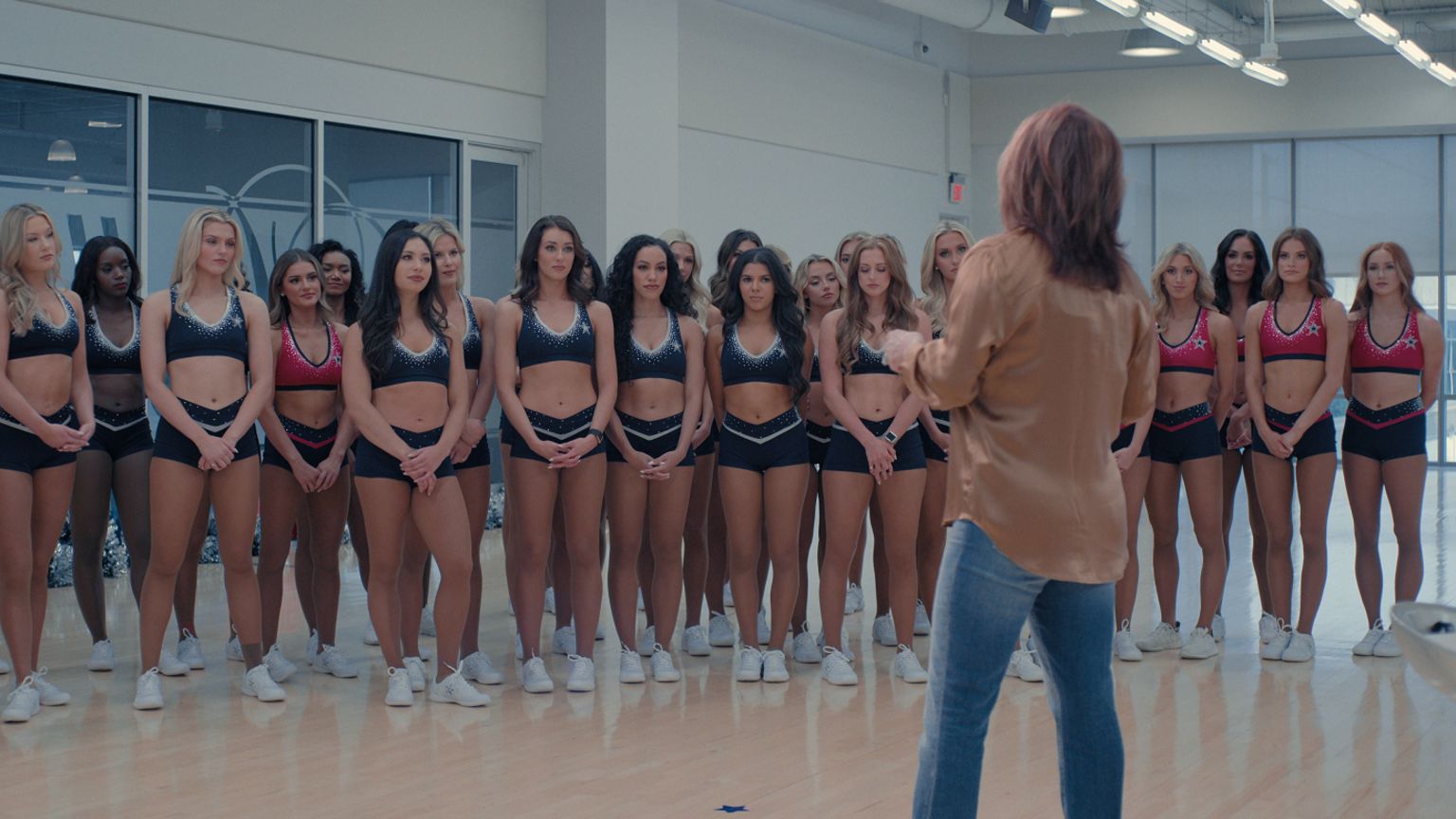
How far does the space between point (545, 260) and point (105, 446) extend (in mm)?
1749

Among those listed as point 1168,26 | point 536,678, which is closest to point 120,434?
point 536,678

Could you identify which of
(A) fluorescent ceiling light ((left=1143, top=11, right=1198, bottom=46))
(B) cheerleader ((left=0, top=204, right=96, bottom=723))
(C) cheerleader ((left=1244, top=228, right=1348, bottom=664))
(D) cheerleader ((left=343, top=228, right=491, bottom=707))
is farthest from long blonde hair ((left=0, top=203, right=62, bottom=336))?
(A) fluorescent ceiling light ((left=1143, top=11, right=1198, bottom=46))

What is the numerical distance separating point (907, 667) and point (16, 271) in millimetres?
3375

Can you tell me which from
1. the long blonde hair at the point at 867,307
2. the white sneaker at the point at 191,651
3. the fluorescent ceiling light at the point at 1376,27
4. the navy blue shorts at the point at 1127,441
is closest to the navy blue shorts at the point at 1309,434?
the navy blue shorts at the point at 1127,441

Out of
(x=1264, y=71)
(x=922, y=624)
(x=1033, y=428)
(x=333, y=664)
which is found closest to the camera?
(x=1033, y=428)

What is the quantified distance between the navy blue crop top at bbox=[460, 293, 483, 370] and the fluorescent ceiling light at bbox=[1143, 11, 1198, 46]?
6.67 metres

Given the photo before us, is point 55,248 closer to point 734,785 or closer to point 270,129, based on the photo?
point 734,785

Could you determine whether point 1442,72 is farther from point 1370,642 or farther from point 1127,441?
point 1127,441

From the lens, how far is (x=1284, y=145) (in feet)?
50.9

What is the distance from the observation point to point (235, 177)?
28.7 feet

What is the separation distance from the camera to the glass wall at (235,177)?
8289 mm

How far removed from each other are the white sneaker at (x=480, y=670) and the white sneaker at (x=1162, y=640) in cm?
261

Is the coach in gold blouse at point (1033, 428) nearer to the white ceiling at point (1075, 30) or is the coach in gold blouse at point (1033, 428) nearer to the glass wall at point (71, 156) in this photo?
the glass wall at point (71, 156)

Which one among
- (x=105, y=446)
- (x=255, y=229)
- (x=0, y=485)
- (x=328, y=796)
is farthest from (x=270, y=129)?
(x=328, y=796)
